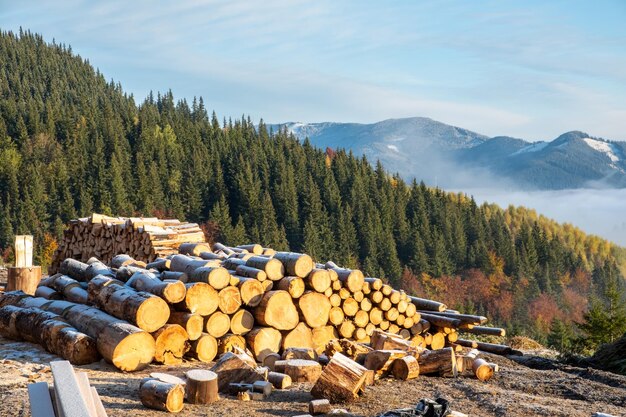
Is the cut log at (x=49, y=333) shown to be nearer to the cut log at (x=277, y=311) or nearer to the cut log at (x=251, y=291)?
the cut log at (x=251, y=291)

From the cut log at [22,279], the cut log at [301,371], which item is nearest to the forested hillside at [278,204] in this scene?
the cut log at [22,279]

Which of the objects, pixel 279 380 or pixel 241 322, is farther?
pixel 241 322

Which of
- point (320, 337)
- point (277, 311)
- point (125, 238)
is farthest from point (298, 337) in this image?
point (125, 238)

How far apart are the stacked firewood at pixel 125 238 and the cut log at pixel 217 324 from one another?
7.07 metres

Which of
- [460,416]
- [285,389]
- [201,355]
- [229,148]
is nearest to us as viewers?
[460,416]

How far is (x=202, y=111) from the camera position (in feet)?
481

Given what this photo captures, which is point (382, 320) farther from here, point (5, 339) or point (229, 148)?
point (229, 148)

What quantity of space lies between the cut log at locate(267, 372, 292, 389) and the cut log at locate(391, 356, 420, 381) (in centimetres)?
172

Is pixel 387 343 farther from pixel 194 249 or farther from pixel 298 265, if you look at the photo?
pixel 194 249

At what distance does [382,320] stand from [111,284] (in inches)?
208

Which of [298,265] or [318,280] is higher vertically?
[298,265]

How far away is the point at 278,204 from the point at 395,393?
266 feet

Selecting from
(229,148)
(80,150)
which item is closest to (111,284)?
(80,150)

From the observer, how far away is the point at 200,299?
9.98 m
